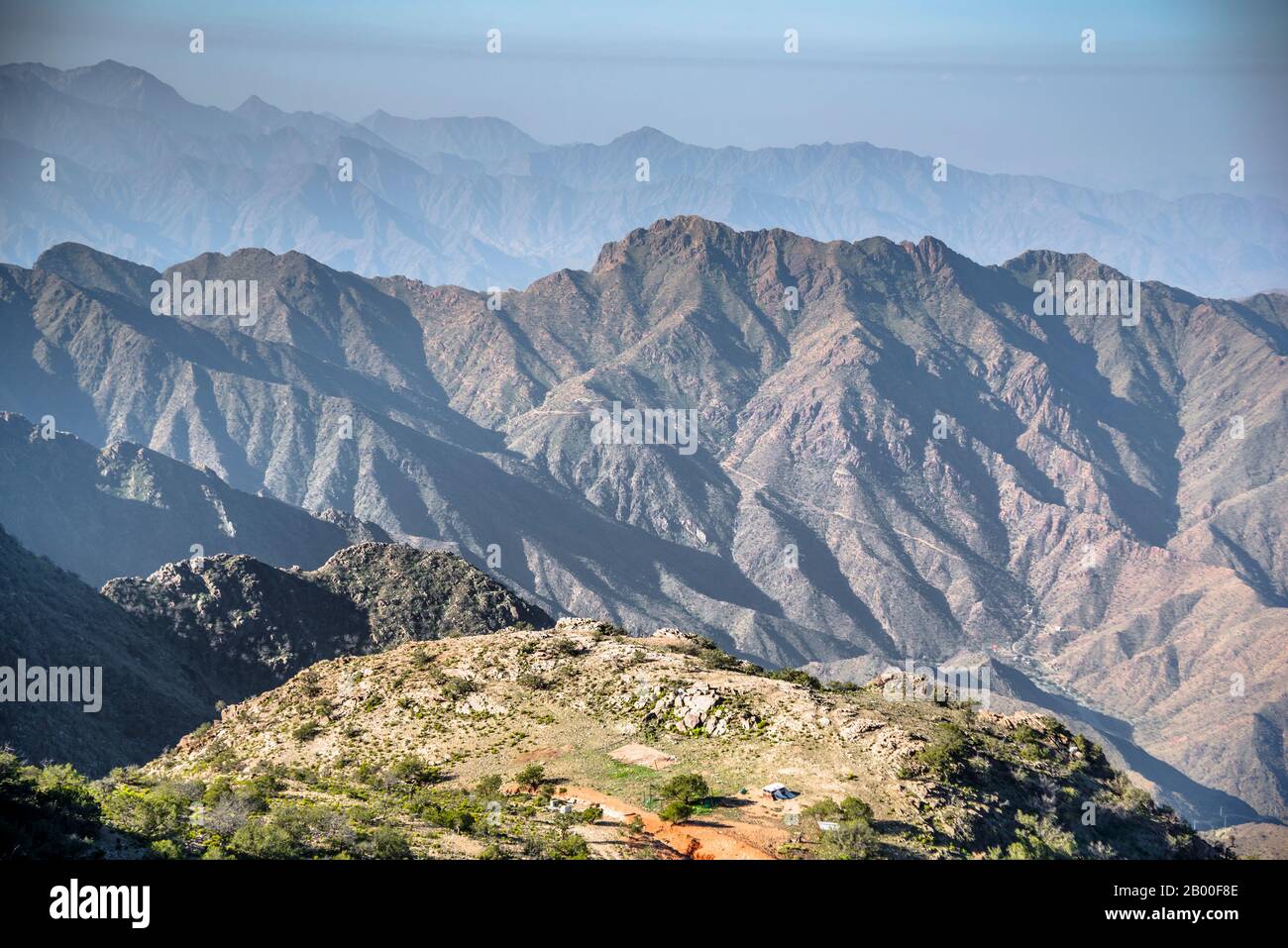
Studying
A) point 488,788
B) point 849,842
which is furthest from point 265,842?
point 849,842

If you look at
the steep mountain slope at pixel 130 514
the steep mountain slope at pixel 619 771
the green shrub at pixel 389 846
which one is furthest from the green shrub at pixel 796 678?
the steep mountain slope at pixel 130 514

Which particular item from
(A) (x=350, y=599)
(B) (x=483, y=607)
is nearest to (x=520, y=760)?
(B) (x=483, y=607)

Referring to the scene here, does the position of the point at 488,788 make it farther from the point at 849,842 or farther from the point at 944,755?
the point at 944,755

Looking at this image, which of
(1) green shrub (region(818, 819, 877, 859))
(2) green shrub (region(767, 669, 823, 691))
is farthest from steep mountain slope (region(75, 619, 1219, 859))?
(2) green shrub (region(767, 669, 823, 691))

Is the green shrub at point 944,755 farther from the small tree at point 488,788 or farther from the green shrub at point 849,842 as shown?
the small tree at point 488,788

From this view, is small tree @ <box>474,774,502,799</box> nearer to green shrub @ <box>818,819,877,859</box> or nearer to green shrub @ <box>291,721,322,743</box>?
green shrub @ <box>818,819,877,859</box>

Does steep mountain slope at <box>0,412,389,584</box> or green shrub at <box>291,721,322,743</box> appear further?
steep mountain slope at <box>0,412,389,584</box>
